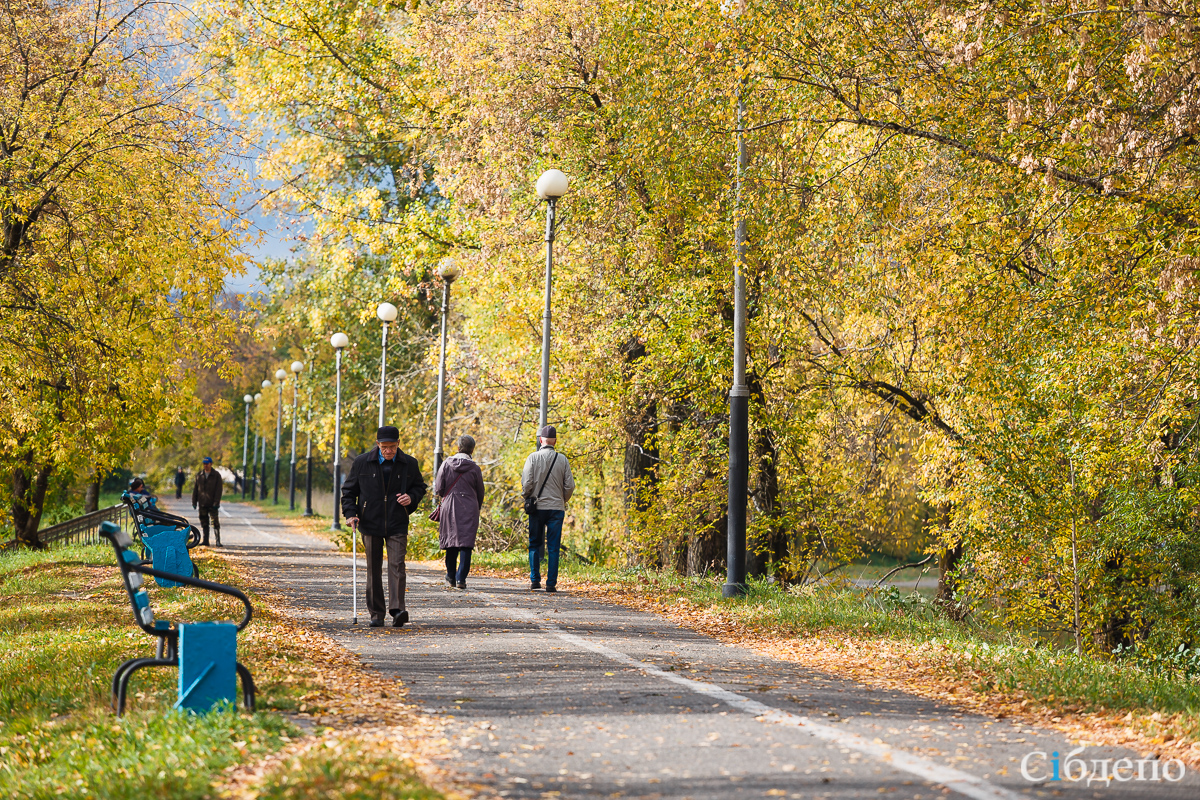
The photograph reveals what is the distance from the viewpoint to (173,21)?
55.0 ft

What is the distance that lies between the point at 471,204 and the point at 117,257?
6.95 meters

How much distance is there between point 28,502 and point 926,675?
79.7 ft

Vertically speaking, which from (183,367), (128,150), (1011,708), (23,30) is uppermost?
(23,30)

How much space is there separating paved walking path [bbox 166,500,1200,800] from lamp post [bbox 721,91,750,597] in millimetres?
2811

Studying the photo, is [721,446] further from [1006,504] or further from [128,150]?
[128,150]

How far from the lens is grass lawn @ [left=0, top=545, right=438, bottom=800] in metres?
4.95

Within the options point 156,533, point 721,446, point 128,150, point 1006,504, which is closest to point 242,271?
point 128,150

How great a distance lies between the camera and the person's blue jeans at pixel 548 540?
1460cm

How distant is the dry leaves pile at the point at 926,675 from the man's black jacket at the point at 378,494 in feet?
10.3

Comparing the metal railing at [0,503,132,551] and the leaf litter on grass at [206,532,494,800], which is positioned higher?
the leaf litter on grass at [206,532,494,800]

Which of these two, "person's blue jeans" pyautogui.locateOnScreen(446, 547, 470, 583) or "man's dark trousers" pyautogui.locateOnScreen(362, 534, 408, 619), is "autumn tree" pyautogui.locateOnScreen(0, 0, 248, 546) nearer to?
"person's blue jeans" pyautogui.locateOnScreen(446, 547, 470, 583)

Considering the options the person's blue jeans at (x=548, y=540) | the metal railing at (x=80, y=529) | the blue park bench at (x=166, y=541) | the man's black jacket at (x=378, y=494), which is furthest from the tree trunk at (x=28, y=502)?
the man's black jacket at (x=378, y=494)

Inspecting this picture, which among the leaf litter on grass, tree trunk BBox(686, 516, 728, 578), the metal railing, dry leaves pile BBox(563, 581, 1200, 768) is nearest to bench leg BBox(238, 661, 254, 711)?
the leaf litter on grass

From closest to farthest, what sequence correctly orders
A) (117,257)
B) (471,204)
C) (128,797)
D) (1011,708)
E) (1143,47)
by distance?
(128,797)
(1011,708)
(1143,47)
(117,257)
(471,204)
